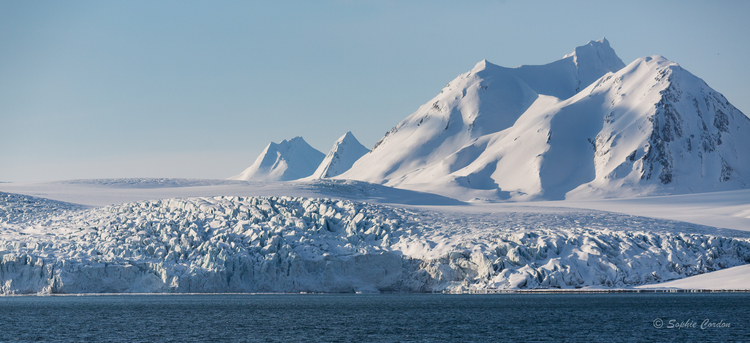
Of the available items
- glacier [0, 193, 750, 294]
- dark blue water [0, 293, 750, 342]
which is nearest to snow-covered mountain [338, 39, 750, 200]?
Answer: glacier [0, 193, 750, 294]

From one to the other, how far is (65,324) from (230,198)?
3976 centimetres

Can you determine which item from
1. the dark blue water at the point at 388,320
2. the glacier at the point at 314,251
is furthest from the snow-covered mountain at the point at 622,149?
the dark blue water at the point at 388,320

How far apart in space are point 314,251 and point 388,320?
82.5 ft

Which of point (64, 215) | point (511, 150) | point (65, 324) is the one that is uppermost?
point (511, 150)

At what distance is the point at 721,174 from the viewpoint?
163625 mm

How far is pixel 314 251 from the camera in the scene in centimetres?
7912

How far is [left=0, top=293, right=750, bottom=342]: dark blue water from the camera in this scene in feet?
149

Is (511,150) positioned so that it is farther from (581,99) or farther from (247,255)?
(247,255)

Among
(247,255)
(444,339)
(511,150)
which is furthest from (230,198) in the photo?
(511,150)

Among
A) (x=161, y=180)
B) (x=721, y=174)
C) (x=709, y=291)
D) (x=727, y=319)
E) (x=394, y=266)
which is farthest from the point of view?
(x=721, y=174)

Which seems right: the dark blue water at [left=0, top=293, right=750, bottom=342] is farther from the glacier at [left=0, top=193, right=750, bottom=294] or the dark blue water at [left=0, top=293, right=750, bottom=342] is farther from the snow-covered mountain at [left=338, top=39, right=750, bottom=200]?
the snow-covered mountain at [left=338, top=39, right=750, bottom=200]

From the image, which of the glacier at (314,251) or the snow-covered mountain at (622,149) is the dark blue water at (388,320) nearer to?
the glacier at (314,251)

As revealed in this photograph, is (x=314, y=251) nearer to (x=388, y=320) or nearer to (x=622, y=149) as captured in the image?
(x=388, y=320)

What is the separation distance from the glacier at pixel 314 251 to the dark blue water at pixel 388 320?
2.70 m
